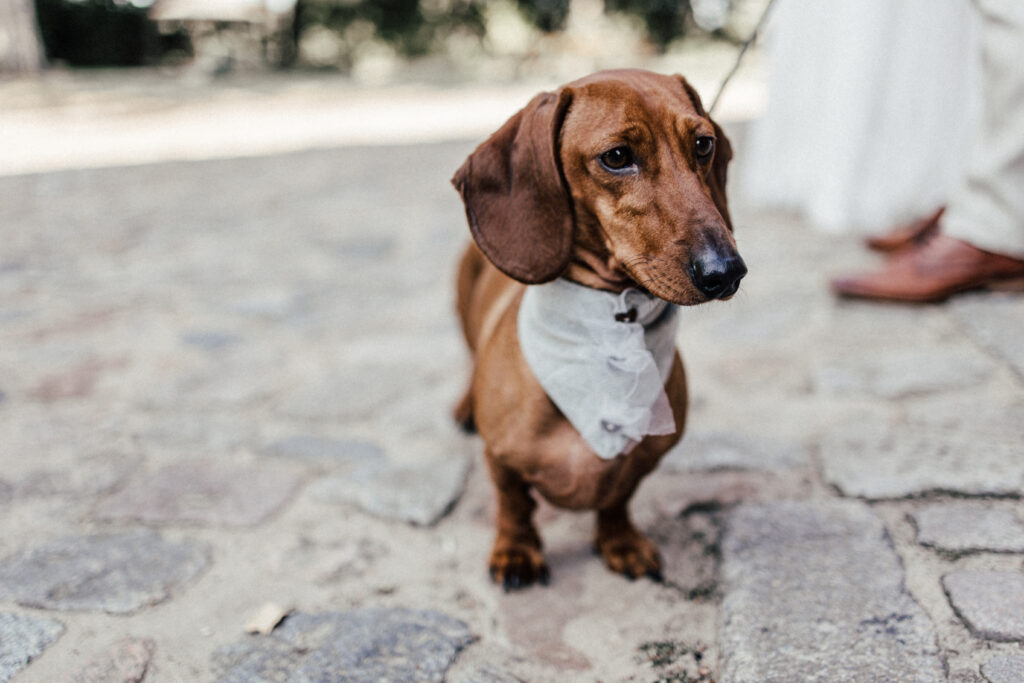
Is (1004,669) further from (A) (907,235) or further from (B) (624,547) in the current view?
(A) (907,235)

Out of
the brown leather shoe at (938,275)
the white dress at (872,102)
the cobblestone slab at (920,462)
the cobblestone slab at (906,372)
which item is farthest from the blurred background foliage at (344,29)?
the cobblestone slab at (920,462)

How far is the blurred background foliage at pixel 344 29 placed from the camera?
43.5 feet

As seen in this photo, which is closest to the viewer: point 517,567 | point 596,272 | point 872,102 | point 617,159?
point 617,159

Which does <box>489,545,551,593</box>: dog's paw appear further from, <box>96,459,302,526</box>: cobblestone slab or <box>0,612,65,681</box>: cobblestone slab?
<box>0,612,65,681</box>: cobblestone slab

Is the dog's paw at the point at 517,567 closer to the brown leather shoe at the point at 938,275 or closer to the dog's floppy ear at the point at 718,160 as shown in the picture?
the dog's floppy ear at the point at 718,160

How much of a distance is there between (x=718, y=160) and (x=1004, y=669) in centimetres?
110

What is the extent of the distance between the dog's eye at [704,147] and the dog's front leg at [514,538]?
77 cm

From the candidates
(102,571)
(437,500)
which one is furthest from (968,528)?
(102,571)

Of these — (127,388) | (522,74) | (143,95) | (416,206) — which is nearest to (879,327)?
(127,388)

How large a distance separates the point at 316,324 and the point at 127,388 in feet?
2.67

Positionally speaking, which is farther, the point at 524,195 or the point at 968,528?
the point at 968,528

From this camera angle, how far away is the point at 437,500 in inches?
85.5

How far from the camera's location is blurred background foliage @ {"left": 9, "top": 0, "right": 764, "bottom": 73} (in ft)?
43.5

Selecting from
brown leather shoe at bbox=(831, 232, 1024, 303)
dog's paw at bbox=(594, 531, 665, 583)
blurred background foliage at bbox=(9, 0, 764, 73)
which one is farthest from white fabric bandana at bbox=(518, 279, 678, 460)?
blurred background foliage at bbox=(9, 0, 764, 73)
